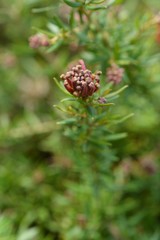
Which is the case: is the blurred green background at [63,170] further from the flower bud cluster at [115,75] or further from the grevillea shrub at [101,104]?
the flower bud cluster at [115,75]

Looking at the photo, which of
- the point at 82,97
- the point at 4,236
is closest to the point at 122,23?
the point at 82,97

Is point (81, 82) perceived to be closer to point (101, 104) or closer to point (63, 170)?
point (101, 104)

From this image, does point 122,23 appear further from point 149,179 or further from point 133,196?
point 133,196

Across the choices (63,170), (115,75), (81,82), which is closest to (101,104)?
(81,82)

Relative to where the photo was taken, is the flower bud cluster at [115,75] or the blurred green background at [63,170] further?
the blurred green background at [63,170]

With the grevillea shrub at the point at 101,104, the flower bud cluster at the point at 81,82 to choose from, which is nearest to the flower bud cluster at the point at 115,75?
the grevillea shrub at the point at 101,104

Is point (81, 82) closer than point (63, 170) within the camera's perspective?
Yes

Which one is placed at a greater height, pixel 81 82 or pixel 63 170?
pixel 63 170
